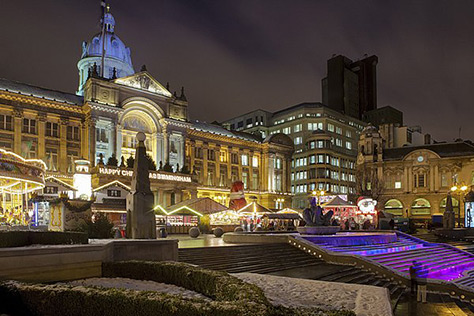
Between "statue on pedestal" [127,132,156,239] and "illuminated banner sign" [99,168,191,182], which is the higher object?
"illuminated banner sign" [99,168,191,182]

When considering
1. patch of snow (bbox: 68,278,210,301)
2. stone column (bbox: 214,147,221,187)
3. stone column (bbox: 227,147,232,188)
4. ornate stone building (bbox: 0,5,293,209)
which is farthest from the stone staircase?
stone column (bbox: 227,147,232,188)

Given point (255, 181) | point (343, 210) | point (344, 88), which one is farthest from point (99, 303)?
point (344, 88)

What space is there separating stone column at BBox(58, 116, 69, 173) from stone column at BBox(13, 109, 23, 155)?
15.1ft

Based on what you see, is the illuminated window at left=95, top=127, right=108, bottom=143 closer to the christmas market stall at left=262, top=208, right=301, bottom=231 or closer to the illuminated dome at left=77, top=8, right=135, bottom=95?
the illuminated dome at left=77, top=8, right=135, bottom=95

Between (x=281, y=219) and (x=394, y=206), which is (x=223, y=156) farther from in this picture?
(x=394, y=206)

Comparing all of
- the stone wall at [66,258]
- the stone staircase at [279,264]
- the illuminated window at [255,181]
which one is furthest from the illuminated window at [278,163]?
the stone wall at [66,258]

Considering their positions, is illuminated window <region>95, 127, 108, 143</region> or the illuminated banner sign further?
illuminated window <region>95, 127, 108, 143</region>

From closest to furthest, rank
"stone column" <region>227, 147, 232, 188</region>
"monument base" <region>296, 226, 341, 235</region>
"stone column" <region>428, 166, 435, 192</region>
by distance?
"monument base" <region>296, 226, 341, 235</region>, "stone column" <region>227, 147, 232, 188</region>, "stone column" <region>428, 166, 435, 192</region>

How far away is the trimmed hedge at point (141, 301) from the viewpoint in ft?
21.8

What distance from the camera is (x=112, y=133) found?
50938 millimetres

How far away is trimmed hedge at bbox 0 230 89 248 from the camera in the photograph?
11578mm

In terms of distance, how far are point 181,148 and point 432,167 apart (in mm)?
47353

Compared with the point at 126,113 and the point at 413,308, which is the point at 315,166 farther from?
the point at 413,308

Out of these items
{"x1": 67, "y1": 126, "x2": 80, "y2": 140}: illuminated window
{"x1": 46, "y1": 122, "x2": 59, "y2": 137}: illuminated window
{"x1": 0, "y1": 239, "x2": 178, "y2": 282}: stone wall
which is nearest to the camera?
{"x1": 0, "y1": 239, "x2": 178, "y2": 282}: stone wall
